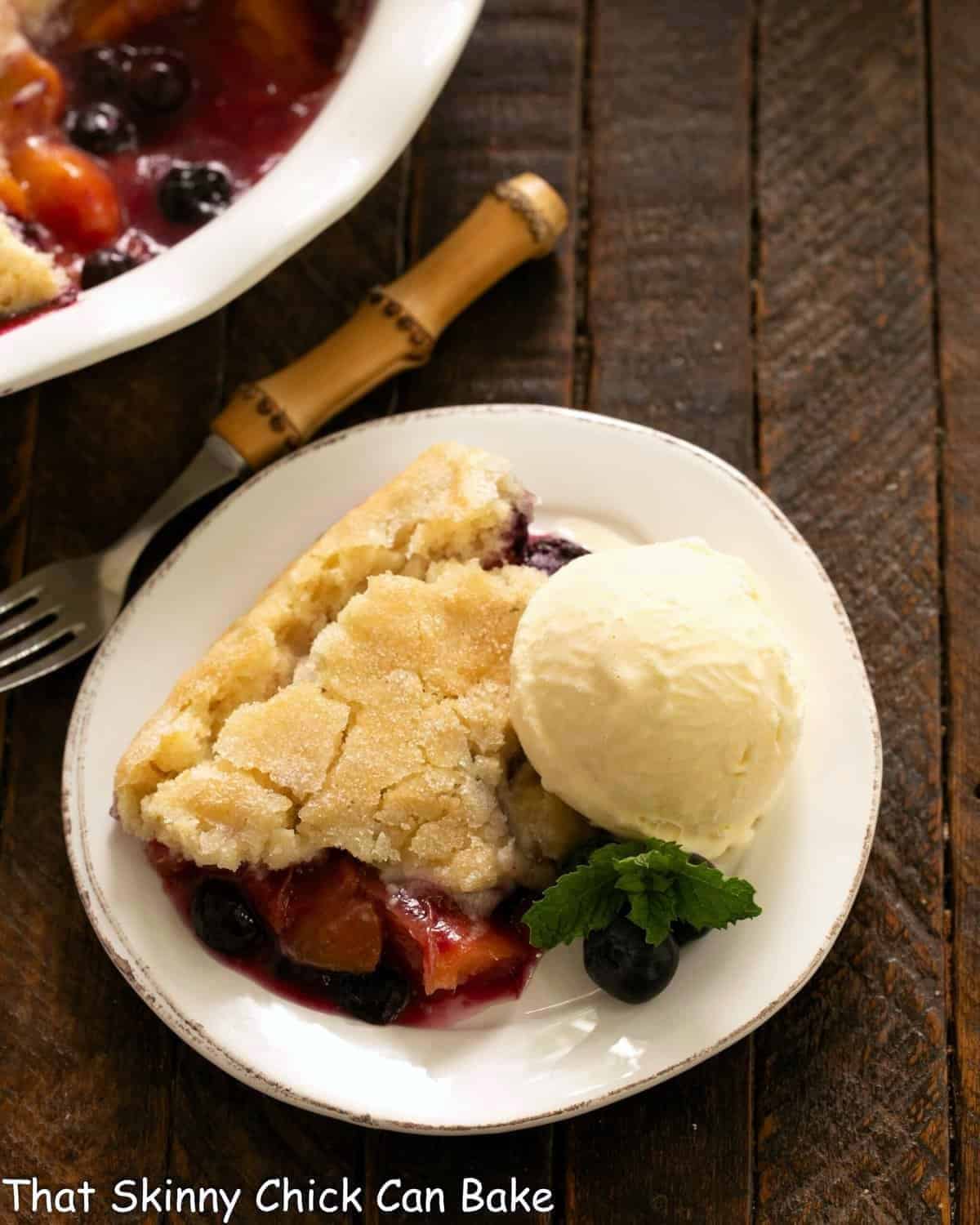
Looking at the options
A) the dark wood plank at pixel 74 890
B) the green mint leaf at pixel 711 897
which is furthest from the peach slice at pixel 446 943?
the dark wood plank at pixel 74 890

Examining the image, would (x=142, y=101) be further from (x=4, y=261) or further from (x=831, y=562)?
(x=831, y=562)

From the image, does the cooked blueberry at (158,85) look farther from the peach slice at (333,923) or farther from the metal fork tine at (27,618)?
the peach slice at (333,923)

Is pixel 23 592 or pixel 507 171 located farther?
pixel 507 171

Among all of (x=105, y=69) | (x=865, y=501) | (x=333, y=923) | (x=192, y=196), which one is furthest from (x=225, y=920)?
(x=105, y=69)

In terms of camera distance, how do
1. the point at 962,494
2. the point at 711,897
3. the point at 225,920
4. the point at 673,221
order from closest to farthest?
the point at 711,897
the point at 225,920
the point at 962,494
the point at 673,221

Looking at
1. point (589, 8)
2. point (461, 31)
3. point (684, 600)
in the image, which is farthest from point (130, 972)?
point (589, 8)

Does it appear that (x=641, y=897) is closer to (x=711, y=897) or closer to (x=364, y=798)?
(x=711, y=897)
